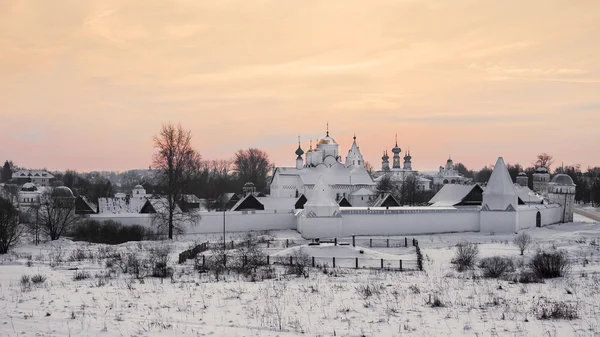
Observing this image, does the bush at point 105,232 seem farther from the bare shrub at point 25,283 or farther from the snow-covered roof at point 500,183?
the snow-covered roof at point 500,183

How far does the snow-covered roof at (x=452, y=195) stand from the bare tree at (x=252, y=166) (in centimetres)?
4895

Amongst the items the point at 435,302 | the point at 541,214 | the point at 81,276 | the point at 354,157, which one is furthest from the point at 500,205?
the point at 354,157

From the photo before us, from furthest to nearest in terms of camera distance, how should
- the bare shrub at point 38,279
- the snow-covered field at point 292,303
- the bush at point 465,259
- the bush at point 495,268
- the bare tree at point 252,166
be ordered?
1. the bare tree at point 252,166
2. the bush at point 465,259
3. the bush at point 495,268
4. the bare shrub at point 38,279
5. the snow-covered field at point 292,303

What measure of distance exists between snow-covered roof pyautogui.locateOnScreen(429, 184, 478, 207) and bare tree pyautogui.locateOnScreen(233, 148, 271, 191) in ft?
161

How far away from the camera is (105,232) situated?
31.6 metres

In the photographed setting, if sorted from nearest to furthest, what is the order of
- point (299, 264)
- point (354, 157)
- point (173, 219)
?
point (299, 264)
point (173, 219)
point (354, 157)

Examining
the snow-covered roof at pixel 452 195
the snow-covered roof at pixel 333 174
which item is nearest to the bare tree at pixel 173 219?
the snow-covered roof at pixel 452 195

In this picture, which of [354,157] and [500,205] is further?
[354,157]

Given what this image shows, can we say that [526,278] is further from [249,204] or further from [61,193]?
[61,193]

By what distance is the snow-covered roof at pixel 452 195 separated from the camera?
4153 centimetres

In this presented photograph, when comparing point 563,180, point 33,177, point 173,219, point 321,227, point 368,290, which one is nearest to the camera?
point 368,290

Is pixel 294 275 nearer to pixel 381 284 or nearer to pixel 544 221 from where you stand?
pixel 381 284

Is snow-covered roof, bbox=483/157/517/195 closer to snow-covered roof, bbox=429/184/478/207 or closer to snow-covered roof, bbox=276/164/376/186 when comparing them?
snow-covered roof, bbox=429/184/478/207

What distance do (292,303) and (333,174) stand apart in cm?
4138
